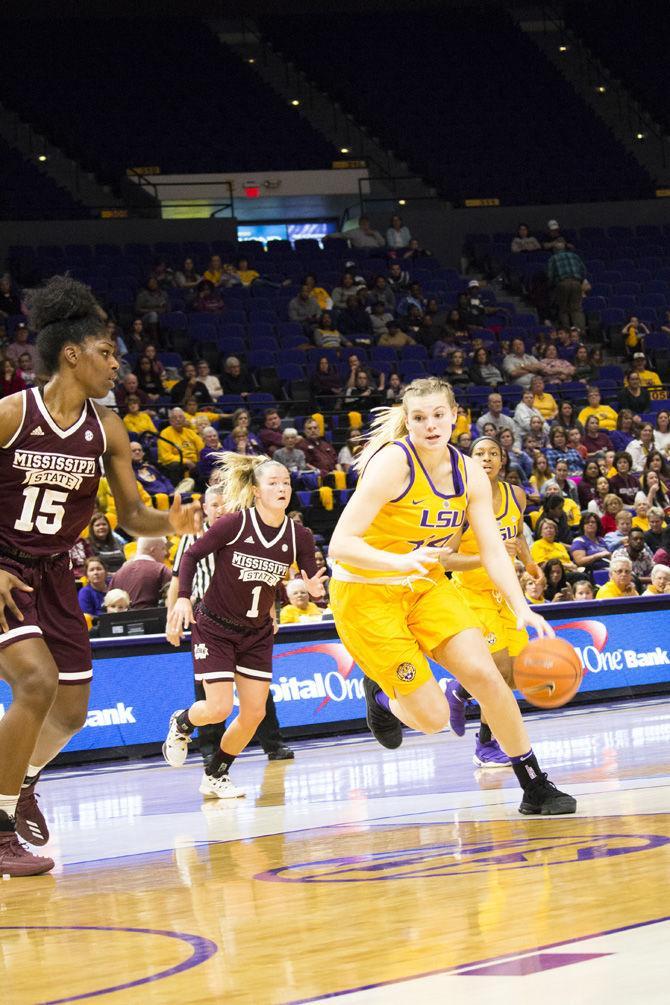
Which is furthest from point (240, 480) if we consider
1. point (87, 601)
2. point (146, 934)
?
point (146, 934)

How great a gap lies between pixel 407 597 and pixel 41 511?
1615mm

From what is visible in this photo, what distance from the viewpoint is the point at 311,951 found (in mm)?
3537

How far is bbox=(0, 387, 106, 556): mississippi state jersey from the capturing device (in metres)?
5.55

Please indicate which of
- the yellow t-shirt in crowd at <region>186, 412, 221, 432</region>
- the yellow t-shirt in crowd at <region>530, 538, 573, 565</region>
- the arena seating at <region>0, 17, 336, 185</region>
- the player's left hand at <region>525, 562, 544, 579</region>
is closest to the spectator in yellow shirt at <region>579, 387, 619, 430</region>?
the yellow t-shirt in crowd at <region>530, 538, 573, 565</region>

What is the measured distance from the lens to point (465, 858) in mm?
4852

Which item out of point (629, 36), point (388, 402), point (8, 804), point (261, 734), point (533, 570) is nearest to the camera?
point (8, 804)

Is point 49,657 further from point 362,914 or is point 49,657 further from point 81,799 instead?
point 81,799

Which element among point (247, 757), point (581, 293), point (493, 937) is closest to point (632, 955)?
point (493, 937)

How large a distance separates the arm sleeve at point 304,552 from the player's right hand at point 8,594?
3509mm

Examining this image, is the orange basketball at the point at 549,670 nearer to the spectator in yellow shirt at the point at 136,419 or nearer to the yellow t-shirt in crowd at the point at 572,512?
the yellow t-shirt in crowd at the point at 572,512

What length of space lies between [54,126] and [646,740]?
67.2 feet

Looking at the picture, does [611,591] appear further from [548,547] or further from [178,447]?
[178,447]

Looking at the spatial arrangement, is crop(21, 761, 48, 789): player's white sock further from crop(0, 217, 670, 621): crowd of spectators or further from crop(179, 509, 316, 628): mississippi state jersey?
crop(0, 217, 670, 621): crowd of spectators

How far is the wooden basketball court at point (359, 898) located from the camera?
3.17 metres
